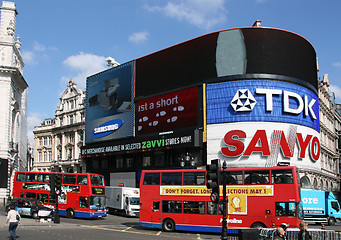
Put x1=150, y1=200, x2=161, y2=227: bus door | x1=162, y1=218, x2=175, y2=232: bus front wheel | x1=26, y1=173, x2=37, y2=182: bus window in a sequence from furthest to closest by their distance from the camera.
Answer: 1. x1=26, y1=173, x2=37, y2=182: bus window
2. x1=150, y1=200, x2=161, y2=227: bus door
3. x1=162, y1=218, x2=175, y2=232: bus front wheel

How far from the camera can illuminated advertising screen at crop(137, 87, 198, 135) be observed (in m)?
52.1

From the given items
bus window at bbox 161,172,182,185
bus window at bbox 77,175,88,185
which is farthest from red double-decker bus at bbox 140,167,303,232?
bus window at bbox 77,175,88,185

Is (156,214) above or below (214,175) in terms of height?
below

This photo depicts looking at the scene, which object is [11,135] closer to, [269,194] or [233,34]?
[233,34]

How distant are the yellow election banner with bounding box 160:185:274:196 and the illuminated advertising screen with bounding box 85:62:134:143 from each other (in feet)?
105

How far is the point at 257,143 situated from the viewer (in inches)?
1891

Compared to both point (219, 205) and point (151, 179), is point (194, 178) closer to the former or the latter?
point (219, 205)

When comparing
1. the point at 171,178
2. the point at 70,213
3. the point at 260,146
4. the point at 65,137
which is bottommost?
the point at 70,213

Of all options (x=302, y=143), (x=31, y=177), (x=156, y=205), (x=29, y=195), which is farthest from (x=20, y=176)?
(x=302, y=143)

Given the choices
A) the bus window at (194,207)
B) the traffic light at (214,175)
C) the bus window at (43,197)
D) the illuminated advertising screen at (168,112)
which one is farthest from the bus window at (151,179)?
the illuminated advertising screen at (168,112)

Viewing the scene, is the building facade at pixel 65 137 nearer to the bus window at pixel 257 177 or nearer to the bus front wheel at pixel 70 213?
the bus front wheel at pixel 70 213

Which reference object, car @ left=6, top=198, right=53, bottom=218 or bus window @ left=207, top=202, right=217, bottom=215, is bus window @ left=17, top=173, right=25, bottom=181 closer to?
car @ left=6, top=198, right=53, bottom=218

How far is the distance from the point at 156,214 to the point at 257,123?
78.7 feet

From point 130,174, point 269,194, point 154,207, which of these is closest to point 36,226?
point 154,207
